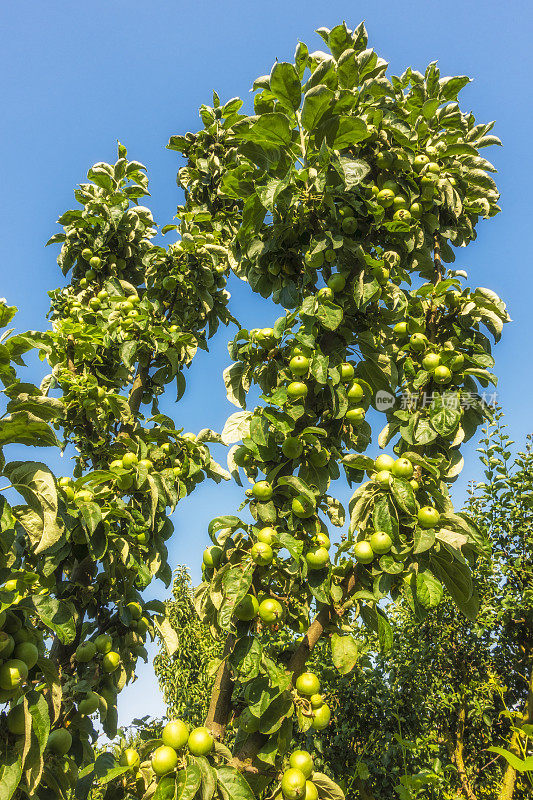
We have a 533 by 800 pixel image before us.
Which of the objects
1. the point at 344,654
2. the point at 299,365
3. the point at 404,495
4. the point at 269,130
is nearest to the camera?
the point at 344,654

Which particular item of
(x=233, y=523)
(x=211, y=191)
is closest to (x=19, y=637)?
(x=233, y=523)

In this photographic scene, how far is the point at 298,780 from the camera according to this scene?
1.97m

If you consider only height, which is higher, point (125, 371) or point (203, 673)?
point (125, 371)

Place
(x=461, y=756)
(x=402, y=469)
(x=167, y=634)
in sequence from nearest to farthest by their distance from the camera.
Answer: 1. (x=402, y=469)
2. (x=167, y=634)
3. (x=461, y=756)

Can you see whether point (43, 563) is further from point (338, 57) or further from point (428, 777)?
point (338, 57)

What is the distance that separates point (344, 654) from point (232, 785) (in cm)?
63

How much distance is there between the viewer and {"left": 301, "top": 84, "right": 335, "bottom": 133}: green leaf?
2.53 m

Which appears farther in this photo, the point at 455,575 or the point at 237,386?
the point at 237,386

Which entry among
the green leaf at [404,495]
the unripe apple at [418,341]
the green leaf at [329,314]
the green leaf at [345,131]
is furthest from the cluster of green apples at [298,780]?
the green leaf at [345,131]

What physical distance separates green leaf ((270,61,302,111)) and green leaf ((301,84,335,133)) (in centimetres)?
17

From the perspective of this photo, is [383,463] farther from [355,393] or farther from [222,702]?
[222,702]

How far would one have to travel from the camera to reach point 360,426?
9.10 ft

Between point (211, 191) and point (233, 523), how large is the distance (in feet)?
12.5

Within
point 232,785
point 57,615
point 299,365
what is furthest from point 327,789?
point 299,365
